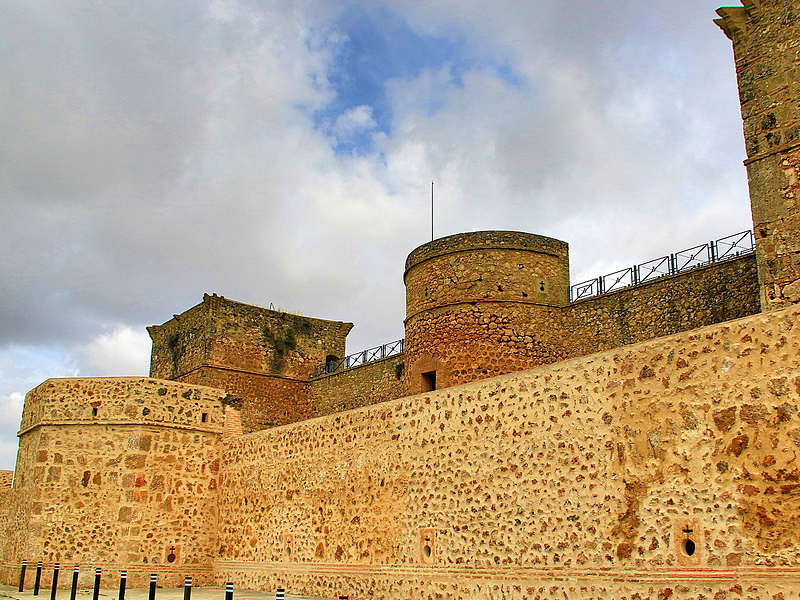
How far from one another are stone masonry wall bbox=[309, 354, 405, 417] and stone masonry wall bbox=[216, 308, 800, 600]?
712 centimetres

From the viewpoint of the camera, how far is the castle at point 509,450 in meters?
6.56

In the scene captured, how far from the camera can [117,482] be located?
525 inches

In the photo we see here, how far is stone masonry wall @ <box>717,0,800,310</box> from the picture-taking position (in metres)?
9.95

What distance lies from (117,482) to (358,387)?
7876 mm

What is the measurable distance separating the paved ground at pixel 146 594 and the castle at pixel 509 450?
1.09ft

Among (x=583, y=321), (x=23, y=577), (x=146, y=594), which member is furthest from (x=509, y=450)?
(x=23, y=577)

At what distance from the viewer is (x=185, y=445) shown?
1403cm

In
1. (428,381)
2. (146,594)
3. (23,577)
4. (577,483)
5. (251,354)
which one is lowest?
(146,594)

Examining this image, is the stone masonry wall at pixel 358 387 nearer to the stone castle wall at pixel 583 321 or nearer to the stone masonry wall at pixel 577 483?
the stone castle wall at pixel 583 321

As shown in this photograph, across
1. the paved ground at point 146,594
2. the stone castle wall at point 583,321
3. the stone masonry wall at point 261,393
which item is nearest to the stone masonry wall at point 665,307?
the stone castle wall at point 583,321

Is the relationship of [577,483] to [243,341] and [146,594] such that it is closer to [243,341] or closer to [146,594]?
[146,594]

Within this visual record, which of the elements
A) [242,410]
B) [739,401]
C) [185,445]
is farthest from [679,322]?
[242,410]

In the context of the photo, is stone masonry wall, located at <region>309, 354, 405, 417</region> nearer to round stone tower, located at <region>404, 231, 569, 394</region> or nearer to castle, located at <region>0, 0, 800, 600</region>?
castle, located at <region>0, 0, 800, 600</region>

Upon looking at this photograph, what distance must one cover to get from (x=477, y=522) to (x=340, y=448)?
2907 mm
